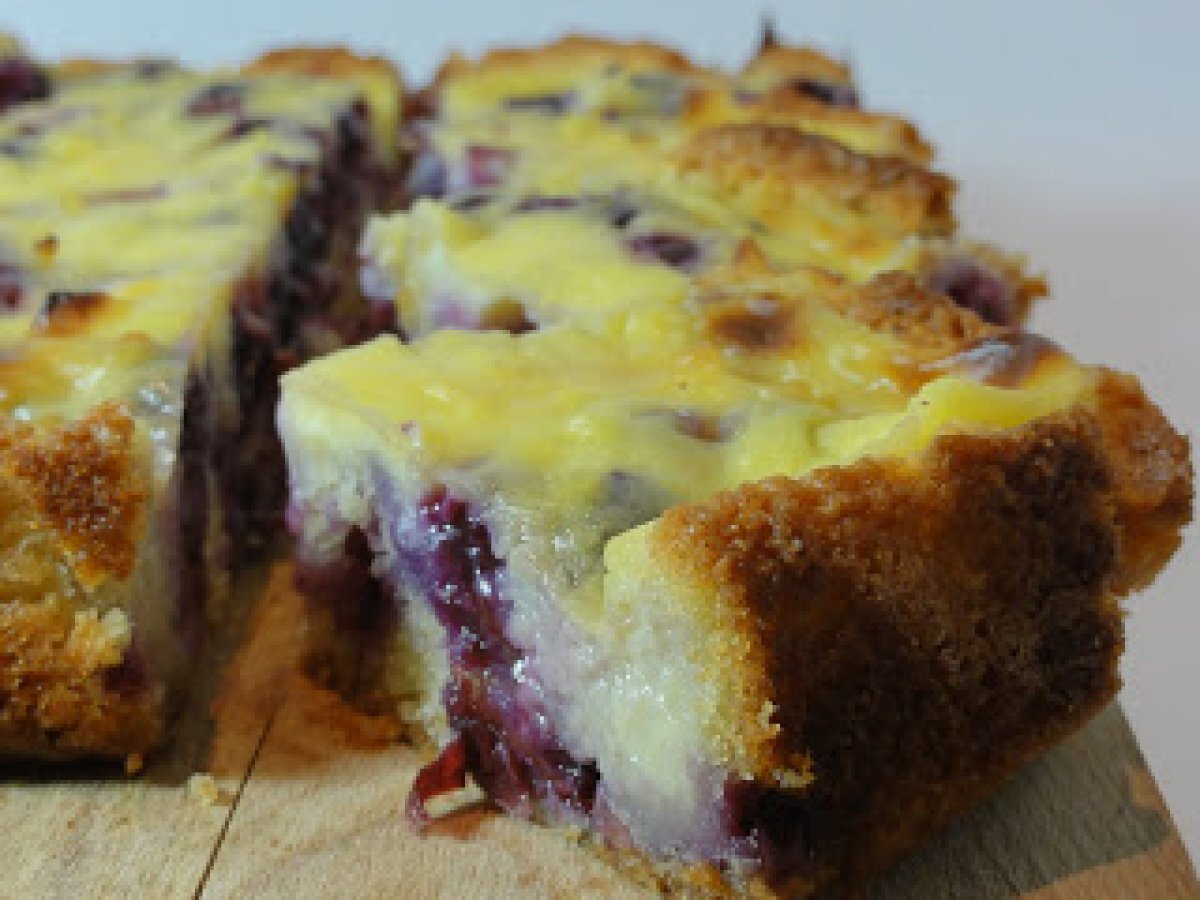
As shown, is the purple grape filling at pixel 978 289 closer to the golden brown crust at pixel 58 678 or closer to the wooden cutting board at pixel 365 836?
the wooden cutting board at pixel 365 836

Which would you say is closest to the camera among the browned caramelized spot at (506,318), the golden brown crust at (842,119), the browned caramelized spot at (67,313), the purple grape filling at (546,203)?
the browned caramelized spot at (67,313)

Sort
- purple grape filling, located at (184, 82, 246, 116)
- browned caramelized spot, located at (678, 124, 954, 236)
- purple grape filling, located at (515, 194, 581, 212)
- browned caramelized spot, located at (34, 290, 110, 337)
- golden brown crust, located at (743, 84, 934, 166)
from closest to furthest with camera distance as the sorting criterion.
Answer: browned caramelized spot, located at (34, 290, 110, 337) < purple grape filling, located at (515, 194, 581, 212) < browned caramelized spot, located at (678, 124, 954, 236) < golden brown crust, located at (743, 84, 934, 166) < purple grape filling, located at (184, 82, 246, 116)

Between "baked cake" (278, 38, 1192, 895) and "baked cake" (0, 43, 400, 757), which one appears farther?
"baked cake" (0, 43, 400, 757)

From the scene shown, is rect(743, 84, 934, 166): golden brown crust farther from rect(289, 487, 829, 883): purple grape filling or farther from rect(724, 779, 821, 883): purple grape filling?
rect(724, 779, 821, 883): purple grape filling

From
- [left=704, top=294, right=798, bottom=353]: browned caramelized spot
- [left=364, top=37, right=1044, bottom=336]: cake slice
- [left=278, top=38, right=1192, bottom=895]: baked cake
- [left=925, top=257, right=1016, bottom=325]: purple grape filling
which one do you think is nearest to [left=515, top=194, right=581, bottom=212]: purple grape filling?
[left=364, top=37, right=1044, bottom=336]: cake slice

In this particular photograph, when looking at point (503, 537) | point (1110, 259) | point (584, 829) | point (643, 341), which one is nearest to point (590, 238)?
point (643, 341)

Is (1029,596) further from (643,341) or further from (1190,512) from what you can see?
(643,341)

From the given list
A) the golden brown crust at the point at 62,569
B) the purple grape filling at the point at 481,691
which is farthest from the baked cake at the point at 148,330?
the purple grape filling at the point at 481,691
